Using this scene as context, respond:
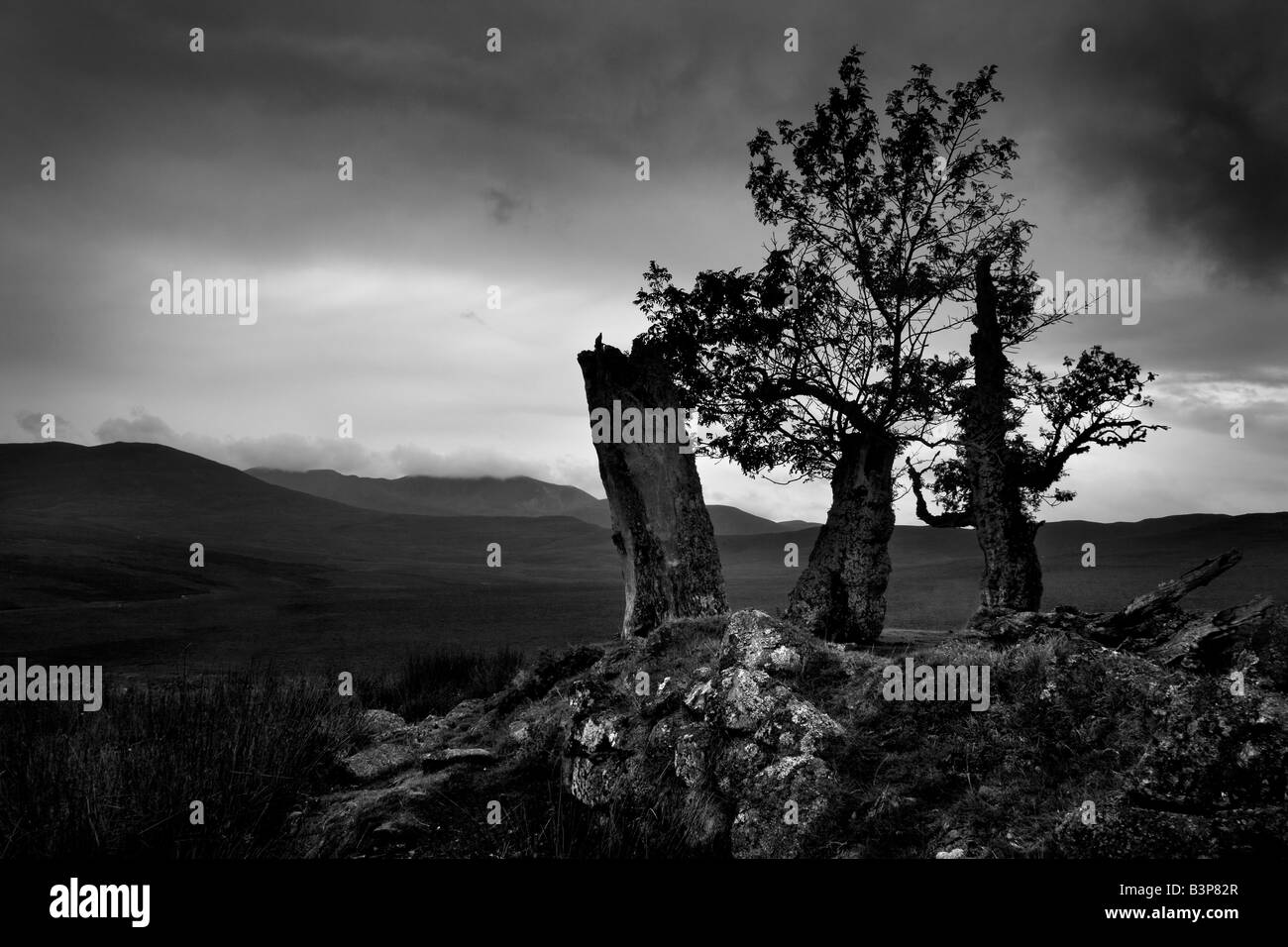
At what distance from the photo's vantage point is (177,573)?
7012cm

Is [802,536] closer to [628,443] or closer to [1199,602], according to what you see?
[1199,602]

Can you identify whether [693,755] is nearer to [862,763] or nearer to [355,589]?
[862,763]

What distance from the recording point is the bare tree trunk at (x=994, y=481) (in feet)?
67.5

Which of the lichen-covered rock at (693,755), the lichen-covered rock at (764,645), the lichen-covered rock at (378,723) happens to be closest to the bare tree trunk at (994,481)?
the lichen-covered rock at (764,645)

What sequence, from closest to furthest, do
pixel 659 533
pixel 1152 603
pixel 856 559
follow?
1. pixel 1152 603
2. pixel 659 533
3. pixel 856 559

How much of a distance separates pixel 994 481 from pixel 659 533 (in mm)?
10270

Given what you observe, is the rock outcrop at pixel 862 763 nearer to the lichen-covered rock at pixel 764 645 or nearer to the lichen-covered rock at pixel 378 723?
the lichen-covered rock at pixel 764 645

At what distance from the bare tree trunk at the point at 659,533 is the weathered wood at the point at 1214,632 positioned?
26.2ft

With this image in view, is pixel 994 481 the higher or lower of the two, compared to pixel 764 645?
higher

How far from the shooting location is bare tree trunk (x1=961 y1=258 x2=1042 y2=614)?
20.6 m

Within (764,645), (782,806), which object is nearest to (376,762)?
(764,645)

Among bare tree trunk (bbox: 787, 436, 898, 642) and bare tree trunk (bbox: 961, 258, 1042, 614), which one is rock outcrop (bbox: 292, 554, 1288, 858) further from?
bare tree trunk (bbox: 961, 258, 1042, 614)

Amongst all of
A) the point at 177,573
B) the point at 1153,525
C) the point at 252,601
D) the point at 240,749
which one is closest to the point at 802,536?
the point at 1153,525

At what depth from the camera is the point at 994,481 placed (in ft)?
68.0
